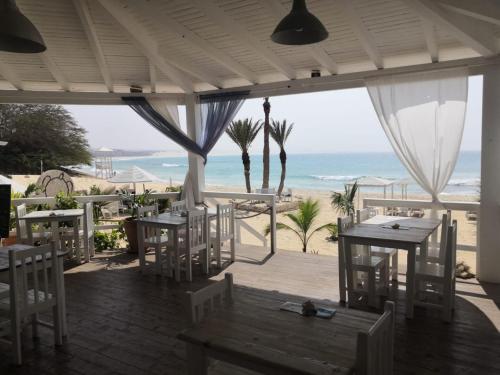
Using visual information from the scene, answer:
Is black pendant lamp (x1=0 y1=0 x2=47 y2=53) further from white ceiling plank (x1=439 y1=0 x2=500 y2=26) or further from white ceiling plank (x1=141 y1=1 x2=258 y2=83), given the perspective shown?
white ceiling plank (x1=439 y1=0 x2=500 y2=26)

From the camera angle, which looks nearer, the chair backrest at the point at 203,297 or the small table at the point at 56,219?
the chair backrest at the point at 203,297

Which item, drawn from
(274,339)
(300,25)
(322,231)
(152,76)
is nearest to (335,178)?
(322,231)

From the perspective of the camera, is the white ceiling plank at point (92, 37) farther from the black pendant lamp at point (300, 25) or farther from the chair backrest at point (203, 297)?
the chair backrest at point (203, 297)

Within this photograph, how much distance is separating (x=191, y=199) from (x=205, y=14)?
3085mm

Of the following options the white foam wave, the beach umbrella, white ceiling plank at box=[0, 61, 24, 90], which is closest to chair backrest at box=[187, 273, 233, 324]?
the beach umbrella

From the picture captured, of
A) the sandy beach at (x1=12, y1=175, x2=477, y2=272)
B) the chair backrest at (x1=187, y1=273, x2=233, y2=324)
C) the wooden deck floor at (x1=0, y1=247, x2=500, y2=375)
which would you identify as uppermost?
the chair backrest at (x1=187, y1=273, x2=233, y2=324)

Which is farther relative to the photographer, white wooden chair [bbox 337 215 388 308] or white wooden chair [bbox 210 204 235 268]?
white wooden chair [bbox 210 204 235 268]

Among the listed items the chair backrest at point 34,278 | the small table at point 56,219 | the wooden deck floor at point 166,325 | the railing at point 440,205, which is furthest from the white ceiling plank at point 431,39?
the small table at point 56,219

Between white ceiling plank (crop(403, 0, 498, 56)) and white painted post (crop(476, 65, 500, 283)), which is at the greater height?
white ceiling plank (crop(403, 0, 498, 56))

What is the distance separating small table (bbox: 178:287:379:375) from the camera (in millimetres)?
1599

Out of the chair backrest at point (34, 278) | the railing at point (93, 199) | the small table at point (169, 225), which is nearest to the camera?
the chair backrest at point (34, 278)

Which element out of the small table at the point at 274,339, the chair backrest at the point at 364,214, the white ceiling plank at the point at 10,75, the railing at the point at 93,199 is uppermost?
the white ceiling plank at the point at 10,75

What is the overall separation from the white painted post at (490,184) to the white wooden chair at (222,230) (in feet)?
10.1

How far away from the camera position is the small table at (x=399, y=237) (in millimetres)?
3594
